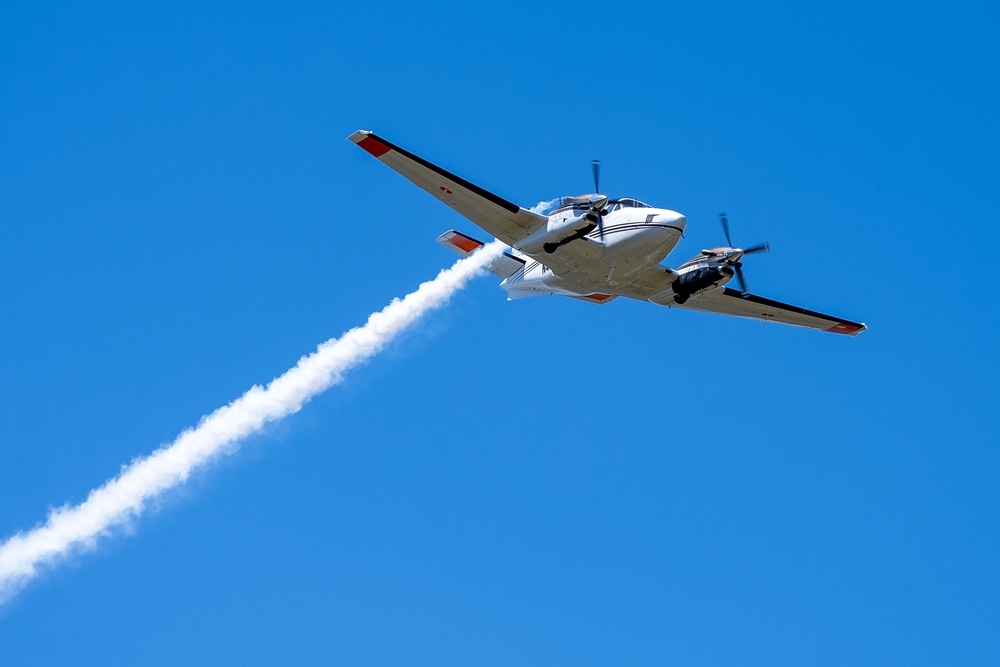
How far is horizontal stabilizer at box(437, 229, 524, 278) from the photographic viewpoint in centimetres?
3556

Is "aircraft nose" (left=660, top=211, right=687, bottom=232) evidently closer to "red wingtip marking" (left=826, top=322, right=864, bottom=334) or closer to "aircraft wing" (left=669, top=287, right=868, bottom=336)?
"aircraft wing" (left=669, top=287, right=868, bottom=336)

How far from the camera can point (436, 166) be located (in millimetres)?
29703

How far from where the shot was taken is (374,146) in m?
29.3

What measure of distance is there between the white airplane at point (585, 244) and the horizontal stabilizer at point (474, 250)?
0.03 m

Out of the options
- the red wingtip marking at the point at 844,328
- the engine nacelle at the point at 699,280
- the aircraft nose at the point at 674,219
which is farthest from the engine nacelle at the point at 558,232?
the red wingtip marking at the point at 844,328

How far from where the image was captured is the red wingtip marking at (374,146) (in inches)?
1147

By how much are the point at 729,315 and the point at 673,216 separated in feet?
29.1

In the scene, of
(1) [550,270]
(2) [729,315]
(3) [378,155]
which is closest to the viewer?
(3) [378,155]

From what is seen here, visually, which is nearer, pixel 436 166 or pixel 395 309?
pixel 436 166

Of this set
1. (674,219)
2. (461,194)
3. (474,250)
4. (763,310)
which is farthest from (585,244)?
(763,310)

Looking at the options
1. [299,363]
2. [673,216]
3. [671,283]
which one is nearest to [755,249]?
[671,283]

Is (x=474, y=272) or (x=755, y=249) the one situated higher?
(x=474, y=272)

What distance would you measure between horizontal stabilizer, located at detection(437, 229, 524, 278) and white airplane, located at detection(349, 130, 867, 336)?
0.11 feet

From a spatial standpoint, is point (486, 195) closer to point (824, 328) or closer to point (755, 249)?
point (755, 249)
